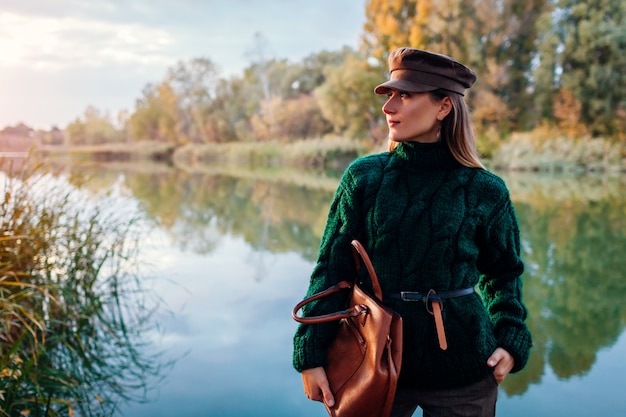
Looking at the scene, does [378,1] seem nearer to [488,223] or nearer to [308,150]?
[308,150]

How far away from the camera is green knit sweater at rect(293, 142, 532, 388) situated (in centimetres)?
121

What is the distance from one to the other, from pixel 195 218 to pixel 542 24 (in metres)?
15.1

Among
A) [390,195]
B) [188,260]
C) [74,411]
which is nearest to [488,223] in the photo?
[390,195]

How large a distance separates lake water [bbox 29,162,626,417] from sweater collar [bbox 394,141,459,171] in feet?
6.16

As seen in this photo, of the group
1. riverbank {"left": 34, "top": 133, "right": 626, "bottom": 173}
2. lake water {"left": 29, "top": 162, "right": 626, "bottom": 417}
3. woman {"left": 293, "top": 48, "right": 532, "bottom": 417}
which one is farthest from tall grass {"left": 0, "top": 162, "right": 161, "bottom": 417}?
riverbank {"left": 34, "top": 133, "right": 626, "bottom": 173}

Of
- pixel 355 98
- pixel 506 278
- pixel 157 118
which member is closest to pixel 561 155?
pixel 355 98

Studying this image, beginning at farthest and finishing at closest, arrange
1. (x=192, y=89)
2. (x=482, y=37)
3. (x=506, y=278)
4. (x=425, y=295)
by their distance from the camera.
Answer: (x=192, y=89) < (x=482, y=37) < (x=506, y=278) < (x=425, y=295)

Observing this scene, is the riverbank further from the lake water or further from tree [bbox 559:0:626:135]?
the lake water

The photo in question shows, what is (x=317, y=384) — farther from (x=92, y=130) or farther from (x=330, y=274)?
(x=92, y=130)

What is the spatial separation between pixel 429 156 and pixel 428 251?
0.68ft

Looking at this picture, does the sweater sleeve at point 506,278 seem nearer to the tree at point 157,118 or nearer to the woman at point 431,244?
the woman at point 431,244

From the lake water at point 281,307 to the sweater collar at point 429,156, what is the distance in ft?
6.16

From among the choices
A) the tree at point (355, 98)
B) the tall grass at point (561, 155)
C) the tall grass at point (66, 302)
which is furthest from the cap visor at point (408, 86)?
the tree at point (355, 98)

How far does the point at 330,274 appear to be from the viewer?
125 centimetres
